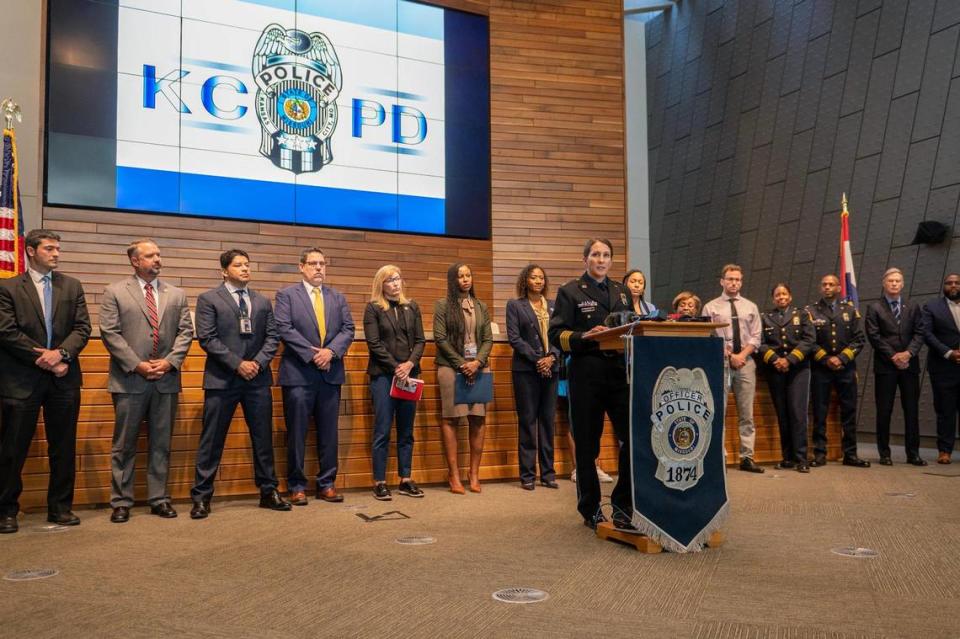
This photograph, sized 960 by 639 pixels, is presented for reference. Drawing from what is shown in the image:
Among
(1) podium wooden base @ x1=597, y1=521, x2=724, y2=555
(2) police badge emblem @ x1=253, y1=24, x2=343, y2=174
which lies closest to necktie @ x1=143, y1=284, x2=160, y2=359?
(1) podium wooden base @ x1=597, y1=521, x2=724, y2=555

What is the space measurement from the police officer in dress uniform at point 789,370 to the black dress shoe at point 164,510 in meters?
4.65

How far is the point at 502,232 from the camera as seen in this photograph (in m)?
8.52

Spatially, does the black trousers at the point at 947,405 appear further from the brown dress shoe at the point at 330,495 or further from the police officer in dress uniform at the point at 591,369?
the brown dress shoe at the point at 330,495

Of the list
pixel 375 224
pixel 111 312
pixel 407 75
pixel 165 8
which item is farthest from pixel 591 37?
pixel 111 312

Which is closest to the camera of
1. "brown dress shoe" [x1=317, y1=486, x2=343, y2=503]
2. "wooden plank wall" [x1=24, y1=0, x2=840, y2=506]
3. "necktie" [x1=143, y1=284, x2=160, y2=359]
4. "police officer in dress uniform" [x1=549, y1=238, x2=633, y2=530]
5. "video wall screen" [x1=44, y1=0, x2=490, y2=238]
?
"police officer in dress uniform" [x1=549, y1=238, x2=633, y2=530]

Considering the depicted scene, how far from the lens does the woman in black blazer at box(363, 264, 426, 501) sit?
16.4 ft

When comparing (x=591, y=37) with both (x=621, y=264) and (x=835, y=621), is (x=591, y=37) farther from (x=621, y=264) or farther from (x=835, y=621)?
(x=835, y=621)

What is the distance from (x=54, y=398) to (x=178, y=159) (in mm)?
3961

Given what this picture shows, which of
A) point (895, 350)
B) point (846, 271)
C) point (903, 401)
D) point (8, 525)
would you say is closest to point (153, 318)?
point (8, 525)

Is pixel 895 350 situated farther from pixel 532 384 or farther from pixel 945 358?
pixel 532 384

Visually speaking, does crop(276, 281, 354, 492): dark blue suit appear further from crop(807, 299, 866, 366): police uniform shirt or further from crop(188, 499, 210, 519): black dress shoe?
crop(807, 299, 866, 366): police uniform shirt

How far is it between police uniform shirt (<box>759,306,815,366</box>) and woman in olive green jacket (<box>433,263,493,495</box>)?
2.54 meters

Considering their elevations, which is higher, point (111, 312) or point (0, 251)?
point (0, 251)

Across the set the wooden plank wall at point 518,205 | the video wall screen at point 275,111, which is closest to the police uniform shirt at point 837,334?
the wooden plank wall at point 518,205
